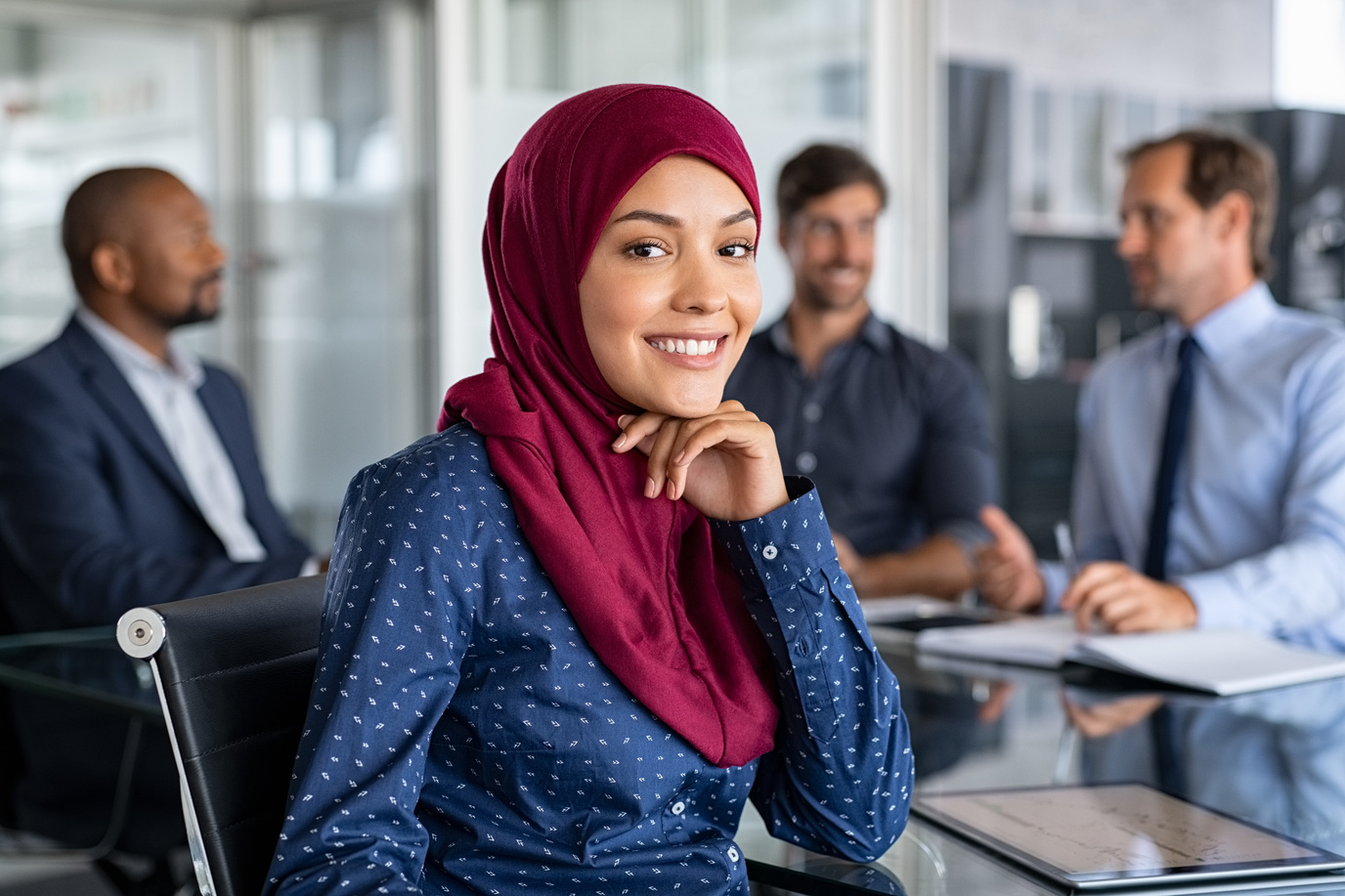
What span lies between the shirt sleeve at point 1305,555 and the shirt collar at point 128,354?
1.92 m

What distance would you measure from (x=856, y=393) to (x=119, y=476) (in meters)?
1.54

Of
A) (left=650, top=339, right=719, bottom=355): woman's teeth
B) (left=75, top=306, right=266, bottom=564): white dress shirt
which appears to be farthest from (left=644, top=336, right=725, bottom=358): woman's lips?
(left=75, top=306, right=266, bottom=564): white dress shirt

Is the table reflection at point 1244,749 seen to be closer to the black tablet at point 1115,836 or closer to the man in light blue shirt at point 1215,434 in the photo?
the black tablet at point 1115,836

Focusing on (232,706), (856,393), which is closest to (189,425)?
(856,393)

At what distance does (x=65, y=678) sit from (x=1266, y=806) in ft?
4.78

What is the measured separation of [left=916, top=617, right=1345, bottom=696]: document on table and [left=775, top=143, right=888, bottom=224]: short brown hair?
133 centimetres

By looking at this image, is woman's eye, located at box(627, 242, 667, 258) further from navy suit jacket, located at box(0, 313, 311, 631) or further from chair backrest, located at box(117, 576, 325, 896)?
navy suit jacket, located at box(0, 313, 311, 631)

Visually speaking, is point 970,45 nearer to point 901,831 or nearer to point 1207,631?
point 1207,631

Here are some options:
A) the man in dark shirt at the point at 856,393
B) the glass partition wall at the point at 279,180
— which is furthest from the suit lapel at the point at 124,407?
the glass partition wall at the point at 279,180

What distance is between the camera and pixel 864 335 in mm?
3164

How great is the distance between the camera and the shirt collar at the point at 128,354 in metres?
2.66

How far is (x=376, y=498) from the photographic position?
1.04 metres

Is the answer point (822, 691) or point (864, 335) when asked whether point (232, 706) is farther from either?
point (864, 335)

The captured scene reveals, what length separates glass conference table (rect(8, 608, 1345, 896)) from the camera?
3.78 ft
